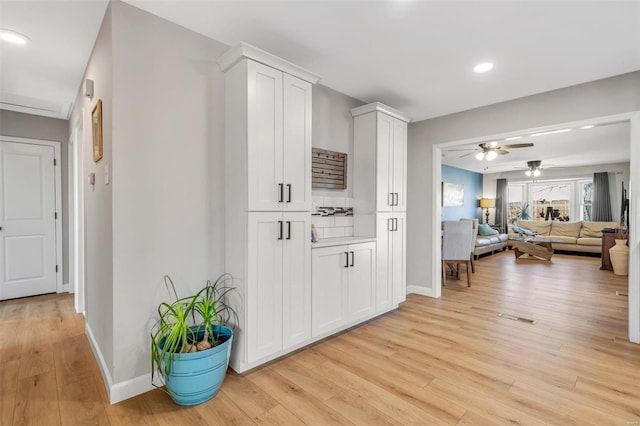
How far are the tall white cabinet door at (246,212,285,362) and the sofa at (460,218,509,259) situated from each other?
5.98m

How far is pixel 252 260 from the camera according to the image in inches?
86.8

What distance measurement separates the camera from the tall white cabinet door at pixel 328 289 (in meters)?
2.65

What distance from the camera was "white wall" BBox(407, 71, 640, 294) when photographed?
2932 millimetres

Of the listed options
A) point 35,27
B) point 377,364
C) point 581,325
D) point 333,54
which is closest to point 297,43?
point 333,54

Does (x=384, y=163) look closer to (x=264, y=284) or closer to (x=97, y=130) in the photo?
(x=264, y=284)

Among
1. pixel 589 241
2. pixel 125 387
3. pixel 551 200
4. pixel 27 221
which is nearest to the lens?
pixel 125 387

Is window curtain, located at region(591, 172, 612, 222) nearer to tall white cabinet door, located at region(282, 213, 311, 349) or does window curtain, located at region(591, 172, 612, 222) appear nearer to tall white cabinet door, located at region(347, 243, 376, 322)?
tall white cabinet door, located at region(347, 243, 376, 322)

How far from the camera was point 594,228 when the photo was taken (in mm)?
7758

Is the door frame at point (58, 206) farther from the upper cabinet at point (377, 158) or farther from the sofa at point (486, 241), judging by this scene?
the sofa at point (486, 241)

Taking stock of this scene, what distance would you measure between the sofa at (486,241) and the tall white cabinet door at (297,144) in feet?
18.8

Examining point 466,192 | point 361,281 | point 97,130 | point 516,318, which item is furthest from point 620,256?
point 97,130

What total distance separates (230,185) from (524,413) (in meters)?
2.42

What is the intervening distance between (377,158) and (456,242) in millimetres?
2430

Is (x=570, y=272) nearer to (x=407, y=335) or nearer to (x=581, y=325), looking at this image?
(x=581, y=325)
